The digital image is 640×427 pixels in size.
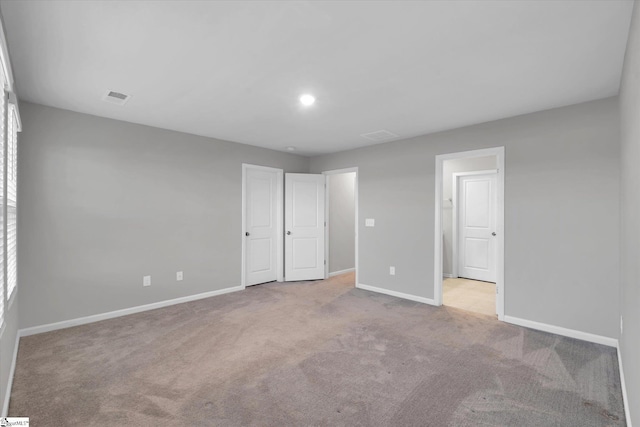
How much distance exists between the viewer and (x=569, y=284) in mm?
3125

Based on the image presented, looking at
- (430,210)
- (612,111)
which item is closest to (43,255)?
(430,210)

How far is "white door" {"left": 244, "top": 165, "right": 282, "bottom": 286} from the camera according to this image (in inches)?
203

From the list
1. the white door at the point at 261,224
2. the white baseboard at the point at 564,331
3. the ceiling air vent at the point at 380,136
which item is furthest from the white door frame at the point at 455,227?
the white door at the point at 261,224

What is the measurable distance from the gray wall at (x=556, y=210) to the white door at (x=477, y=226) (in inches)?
79.2

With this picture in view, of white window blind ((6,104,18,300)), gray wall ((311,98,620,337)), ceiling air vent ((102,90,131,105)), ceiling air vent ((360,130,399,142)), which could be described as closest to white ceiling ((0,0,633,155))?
ceiling air vent ((102,90,131,105))

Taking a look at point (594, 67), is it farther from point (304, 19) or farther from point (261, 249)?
point (261, 249)

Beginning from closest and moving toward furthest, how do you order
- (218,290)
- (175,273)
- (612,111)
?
(612,111), (175,273), (218,290)

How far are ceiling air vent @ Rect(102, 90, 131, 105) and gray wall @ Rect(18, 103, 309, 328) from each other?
0.74 m

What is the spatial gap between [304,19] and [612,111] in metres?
3.14

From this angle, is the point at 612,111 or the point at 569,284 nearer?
the point at 612,111

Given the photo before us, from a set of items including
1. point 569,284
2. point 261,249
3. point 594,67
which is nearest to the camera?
point 594,67

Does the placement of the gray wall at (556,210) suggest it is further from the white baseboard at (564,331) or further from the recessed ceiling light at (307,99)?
the recessed ceiling light at (307,99)

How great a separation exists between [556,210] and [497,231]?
62 cm

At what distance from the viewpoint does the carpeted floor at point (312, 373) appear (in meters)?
1.93
